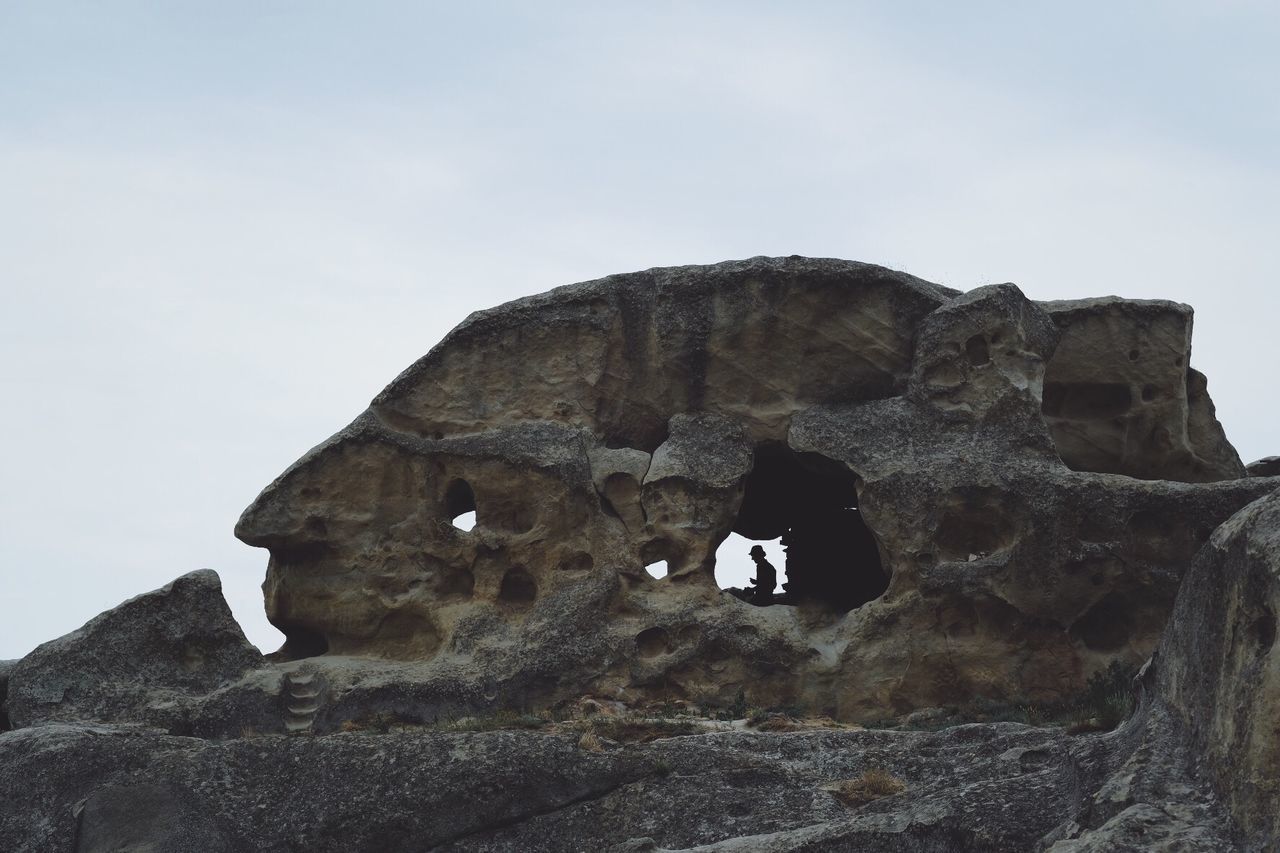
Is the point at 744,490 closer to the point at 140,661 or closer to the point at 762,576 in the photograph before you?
the point at 762,576

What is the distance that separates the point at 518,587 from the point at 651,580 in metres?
1.76

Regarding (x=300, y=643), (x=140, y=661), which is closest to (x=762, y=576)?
(x=300, y=643)

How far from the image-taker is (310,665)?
903 inches

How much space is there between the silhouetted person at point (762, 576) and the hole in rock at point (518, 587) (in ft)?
15.6

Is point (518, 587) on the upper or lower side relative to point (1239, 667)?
upper

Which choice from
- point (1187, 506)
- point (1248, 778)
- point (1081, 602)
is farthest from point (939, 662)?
point (1248, 778)

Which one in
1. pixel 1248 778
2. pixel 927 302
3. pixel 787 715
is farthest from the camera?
pixel 927 302

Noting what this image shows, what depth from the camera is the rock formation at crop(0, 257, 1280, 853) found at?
16766mm

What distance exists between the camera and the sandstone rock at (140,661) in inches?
845

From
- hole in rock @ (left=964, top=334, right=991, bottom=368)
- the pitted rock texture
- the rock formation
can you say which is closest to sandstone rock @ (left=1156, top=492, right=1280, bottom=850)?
the rock formation

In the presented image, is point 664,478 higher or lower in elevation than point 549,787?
higher

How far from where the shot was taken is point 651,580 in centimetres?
2288

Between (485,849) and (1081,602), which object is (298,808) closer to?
(485,849)

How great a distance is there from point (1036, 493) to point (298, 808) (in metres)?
9.73
